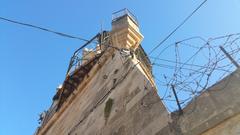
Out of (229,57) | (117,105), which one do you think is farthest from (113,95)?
(229,57)

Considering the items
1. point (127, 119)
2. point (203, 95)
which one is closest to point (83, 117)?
point (127, 119)

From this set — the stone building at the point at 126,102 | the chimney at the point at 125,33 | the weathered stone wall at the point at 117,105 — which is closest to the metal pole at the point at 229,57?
the stone building at the point at 126,102

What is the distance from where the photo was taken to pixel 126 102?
6.02m

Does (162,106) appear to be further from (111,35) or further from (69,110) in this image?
(69,110)

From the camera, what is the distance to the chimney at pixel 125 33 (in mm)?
9602

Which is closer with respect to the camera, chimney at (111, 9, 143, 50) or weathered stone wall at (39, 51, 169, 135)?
weathered stone wall at (39, 51, 169, 135)

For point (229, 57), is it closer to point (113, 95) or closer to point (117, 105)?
point (117, 105)

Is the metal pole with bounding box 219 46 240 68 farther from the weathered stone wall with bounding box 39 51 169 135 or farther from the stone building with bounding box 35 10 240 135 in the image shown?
the weathered stone wall with bounding box 39 51 169 135

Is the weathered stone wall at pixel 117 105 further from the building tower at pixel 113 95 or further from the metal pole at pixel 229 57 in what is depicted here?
the metal pole at pixel 229 57

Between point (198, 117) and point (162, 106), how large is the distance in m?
1.00

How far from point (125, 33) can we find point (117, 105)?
4.00m

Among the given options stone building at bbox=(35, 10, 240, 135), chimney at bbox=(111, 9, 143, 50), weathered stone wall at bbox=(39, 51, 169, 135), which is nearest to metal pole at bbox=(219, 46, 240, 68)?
stone building at bbox=(35, 10, 240, 135)

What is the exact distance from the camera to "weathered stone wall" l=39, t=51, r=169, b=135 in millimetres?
4977

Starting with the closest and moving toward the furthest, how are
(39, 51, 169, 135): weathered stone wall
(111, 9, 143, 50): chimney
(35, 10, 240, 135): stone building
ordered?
1. (35, 10, 240, 135): stone building
2. (39, 51, 169, 135): weathered stone wall
3. (111, 9, 143, 50): chimney
